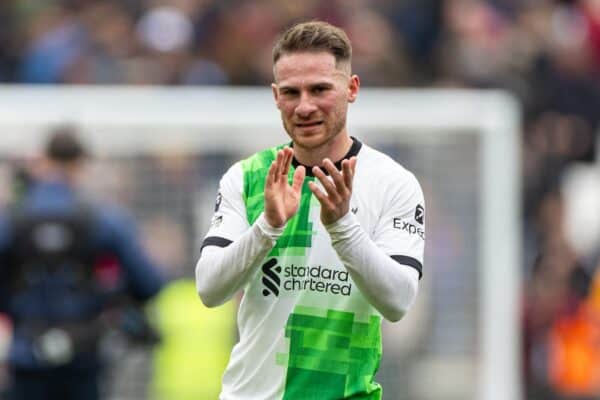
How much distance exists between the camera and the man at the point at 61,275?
34.1ft

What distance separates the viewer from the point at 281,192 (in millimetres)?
6195

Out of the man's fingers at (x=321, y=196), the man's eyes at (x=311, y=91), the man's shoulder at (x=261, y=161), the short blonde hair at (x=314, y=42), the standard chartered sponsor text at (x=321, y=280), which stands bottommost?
the standard chartered sponsor text at (x=321, y=280)

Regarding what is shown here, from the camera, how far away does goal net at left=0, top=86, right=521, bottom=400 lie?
13.9 meters

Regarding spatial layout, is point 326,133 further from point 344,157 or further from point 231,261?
point 231,261

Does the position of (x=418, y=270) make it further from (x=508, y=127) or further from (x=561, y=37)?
(x=561, y=37)

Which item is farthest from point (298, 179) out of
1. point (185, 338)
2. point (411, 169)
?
point (411, 169)

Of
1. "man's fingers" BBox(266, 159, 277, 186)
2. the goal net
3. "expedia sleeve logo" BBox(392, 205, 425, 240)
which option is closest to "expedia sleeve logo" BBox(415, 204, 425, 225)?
"expedia sleeve logo" BBox(392, 205, 425, 240)

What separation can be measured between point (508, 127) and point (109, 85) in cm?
338

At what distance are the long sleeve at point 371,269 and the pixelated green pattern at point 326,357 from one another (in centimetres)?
25

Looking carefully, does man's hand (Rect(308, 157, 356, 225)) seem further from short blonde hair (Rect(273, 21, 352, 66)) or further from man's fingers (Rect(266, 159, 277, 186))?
short blonde hair (Rect(273, 21, 352, 66))

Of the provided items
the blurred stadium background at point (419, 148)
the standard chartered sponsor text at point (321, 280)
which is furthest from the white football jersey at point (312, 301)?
the blurred stadium background at point (419, 148)

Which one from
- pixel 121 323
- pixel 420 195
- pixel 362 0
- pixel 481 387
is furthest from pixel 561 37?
pixel 420 195

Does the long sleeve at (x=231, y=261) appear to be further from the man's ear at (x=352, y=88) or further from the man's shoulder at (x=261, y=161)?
the man's ear at (x=352, y=88)

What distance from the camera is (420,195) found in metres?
6.63
